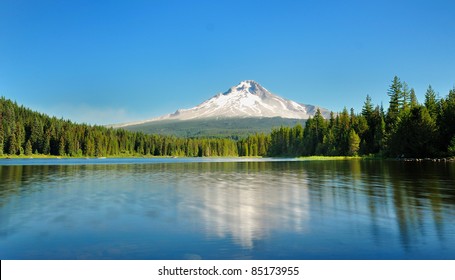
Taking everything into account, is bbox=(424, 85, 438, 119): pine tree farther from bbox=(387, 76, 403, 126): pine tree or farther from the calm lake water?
the calm lake water

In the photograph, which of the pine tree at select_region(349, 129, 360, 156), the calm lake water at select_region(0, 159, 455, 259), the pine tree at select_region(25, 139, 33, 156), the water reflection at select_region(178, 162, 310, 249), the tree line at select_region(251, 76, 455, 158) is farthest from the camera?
the pine tree at select_region(25, 139, 33, 156)

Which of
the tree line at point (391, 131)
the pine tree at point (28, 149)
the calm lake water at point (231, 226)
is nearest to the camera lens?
the calm lake water at point (231, 226)

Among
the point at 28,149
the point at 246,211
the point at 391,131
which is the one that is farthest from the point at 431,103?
the point at 28,149

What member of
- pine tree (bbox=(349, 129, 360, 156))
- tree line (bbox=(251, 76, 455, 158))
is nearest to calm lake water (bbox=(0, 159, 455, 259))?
tree line (bbox=(251, 76, 455, 158))

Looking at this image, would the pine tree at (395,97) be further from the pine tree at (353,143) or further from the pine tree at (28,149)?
the pine tree at (28,149)

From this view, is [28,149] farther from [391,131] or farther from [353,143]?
[391,131]

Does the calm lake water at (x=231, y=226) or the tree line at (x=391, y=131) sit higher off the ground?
the tree line at (x=391, y=131)

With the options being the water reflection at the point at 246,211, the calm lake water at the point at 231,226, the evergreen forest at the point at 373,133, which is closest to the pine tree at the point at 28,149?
the evergreen forest at the point at 373,133

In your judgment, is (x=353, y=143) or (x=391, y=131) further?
(x=353, y=143)

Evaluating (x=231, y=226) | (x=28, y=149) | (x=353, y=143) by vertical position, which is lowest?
(x=231, y=226)

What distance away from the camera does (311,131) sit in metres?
176
